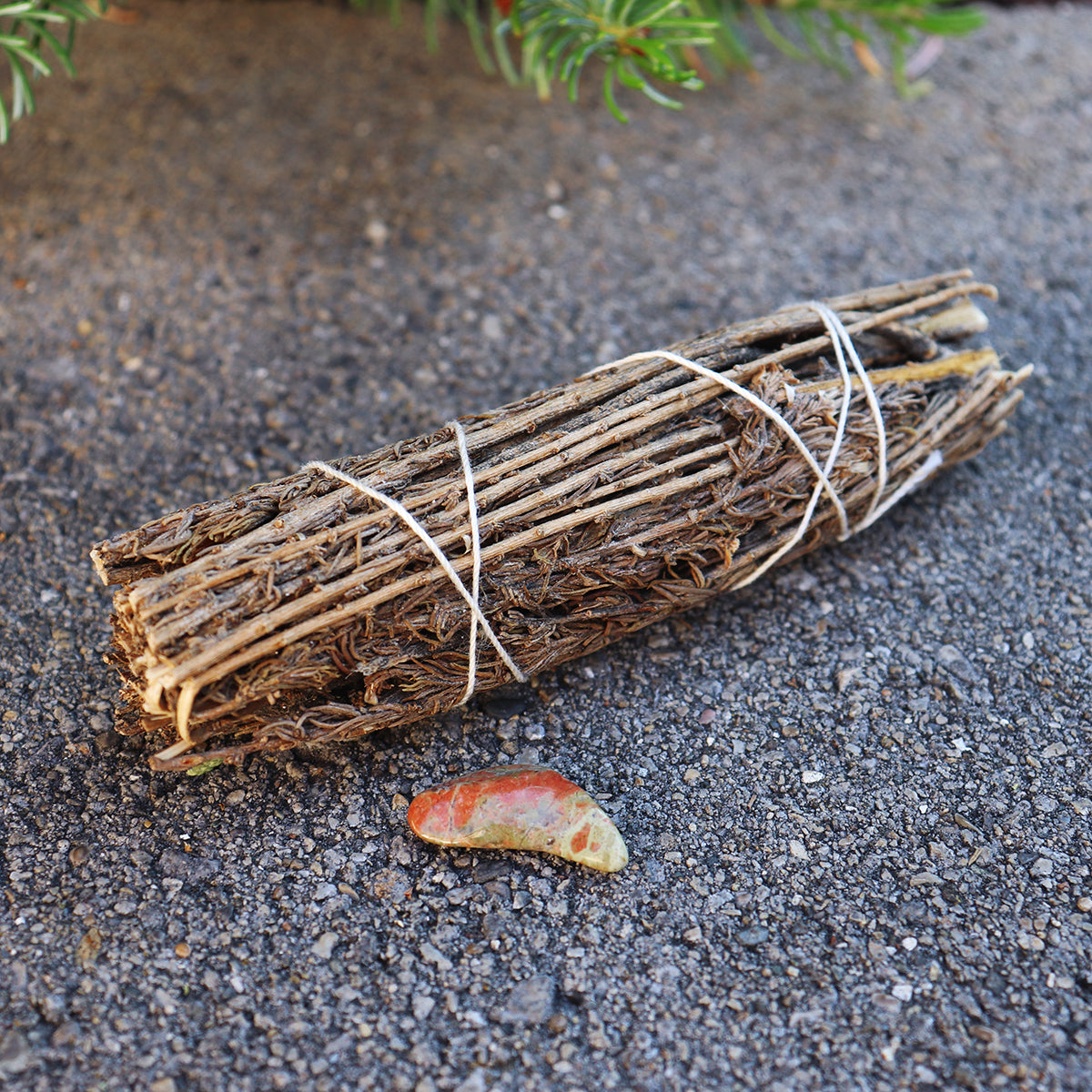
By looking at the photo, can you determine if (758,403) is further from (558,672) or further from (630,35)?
(630,35)

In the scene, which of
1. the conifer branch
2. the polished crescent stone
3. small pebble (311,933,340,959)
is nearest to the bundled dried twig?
the polished crescent stone

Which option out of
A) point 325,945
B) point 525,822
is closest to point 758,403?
point 525,822

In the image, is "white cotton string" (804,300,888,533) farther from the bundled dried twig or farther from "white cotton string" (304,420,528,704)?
"white cotton string" (304,420,528,704)

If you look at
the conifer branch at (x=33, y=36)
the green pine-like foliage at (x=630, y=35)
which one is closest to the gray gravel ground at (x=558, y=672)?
the green pine-like foliage at (x=630, y=35)

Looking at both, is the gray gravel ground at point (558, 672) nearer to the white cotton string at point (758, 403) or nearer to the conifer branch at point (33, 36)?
the white cotton string at point (758, 403)

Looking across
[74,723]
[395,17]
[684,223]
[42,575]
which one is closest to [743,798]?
[74,723]

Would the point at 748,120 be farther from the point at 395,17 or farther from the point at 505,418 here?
the point at 505,418
